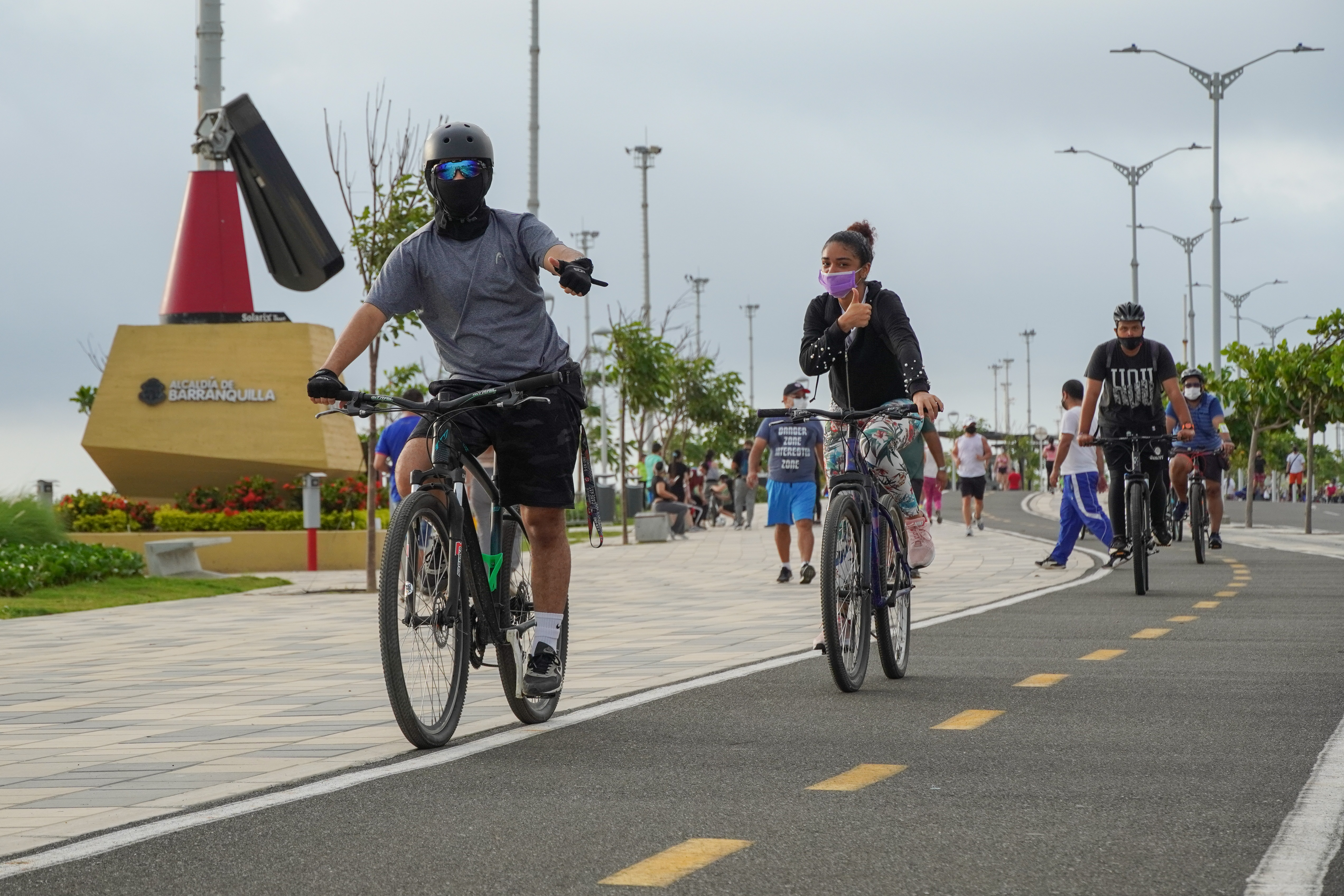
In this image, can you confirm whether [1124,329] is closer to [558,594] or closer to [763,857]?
[558,594]

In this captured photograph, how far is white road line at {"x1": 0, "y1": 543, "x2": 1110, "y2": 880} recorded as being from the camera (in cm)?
409

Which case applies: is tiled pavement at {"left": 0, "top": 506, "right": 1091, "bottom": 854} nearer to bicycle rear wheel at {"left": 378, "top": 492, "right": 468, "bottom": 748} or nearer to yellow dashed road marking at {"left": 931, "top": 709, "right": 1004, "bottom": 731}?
bicycle rear wheel at {"left": 378, "top": 492, "right": 468, "bottom": 748}

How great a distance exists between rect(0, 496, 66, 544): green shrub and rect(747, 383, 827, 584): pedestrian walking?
7.55 meters

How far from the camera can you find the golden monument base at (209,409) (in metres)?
22.5

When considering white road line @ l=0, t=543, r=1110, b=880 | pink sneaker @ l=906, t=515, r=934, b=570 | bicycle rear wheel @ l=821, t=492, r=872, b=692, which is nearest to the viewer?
white road line @ l=0, t=543, r=1110, b=880

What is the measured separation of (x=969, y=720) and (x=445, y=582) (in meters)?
1.88

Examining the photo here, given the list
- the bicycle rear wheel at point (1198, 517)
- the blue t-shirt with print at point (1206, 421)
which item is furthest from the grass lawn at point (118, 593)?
the blue t-shirt with print at point (1206, 421)

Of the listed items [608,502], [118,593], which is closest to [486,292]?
[118,593]

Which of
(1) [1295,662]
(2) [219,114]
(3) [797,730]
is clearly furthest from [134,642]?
(2) [219,114]

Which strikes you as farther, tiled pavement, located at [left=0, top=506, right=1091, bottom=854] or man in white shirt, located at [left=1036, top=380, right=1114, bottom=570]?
man in white shirt, located at [left=1036, top=380, right=1114, bottom=570]

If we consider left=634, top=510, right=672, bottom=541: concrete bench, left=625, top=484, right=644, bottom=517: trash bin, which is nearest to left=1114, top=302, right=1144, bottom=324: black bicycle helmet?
left=634, top=510, right=672, bottom=541: concrete bench

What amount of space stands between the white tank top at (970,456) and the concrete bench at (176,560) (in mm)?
13018

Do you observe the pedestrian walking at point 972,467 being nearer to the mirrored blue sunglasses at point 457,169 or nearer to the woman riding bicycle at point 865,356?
the woman riding bicycle at point 865,356

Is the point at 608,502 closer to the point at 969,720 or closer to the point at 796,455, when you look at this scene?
the point at 796,455
